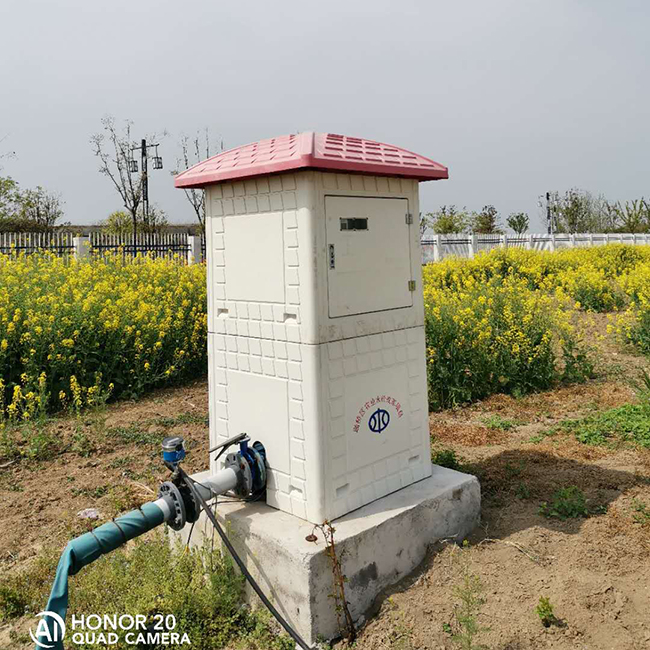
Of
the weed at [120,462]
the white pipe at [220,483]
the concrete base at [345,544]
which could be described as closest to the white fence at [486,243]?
the weed at [120,462]

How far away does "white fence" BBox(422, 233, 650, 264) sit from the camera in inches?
947

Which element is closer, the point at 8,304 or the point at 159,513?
the point at 159,513

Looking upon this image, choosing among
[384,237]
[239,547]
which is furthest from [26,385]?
[384,237]

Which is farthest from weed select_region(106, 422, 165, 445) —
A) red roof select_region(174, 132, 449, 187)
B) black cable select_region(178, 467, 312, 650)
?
red roof select_region(174, 132, 449, 187)

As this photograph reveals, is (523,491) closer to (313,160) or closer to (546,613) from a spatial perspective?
(546,613)

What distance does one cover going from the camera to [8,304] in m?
6.61

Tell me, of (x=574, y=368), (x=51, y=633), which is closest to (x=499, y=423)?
(x=574, y=368)

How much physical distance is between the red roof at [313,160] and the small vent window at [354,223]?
217 millimetres

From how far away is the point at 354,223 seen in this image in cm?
294

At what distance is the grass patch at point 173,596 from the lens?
2654 millimetres

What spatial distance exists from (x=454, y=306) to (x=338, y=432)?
424 cm

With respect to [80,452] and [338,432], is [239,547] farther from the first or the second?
[80,452]

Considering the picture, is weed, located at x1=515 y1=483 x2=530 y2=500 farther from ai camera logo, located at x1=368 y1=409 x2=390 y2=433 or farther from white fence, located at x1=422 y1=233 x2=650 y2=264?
white fence, located at x1=422 y1=233 x2=650 y2=264

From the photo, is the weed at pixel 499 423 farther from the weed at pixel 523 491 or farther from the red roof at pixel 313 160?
the red roof at pixel 313 160
